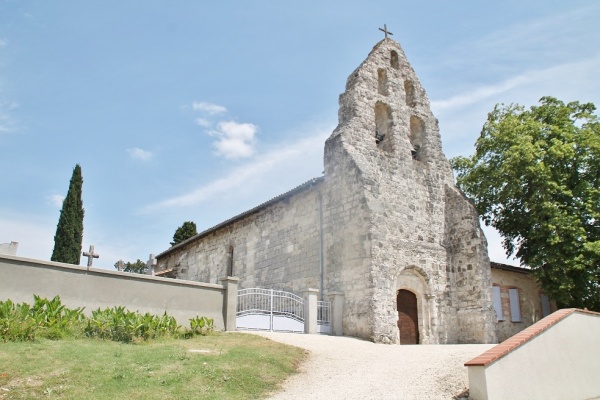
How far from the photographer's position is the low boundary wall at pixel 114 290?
1116 centimetres

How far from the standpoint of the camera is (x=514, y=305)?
21906 millimetres

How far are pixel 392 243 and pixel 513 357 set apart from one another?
8.09 m

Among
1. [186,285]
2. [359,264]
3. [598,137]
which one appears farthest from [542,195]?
[186,285]

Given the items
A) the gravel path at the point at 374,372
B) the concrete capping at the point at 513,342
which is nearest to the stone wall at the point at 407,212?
the gravel path at the point at 374,372

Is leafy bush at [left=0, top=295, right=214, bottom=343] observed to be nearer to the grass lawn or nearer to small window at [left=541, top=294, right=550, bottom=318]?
the grass lawn

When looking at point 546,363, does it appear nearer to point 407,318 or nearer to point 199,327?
point 407,318

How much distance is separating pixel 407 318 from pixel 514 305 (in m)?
7.73

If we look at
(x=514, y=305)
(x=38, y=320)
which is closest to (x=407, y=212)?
(x=514, y=305)

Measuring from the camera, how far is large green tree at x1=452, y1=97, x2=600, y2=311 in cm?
1897

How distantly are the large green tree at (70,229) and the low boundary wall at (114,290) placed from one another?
485 inches

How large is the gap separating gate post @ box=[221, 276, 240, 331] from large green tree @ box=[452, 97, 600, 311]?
42.0ft

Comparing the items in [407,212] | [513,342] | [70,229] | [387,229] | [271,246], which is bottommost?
[513,342]

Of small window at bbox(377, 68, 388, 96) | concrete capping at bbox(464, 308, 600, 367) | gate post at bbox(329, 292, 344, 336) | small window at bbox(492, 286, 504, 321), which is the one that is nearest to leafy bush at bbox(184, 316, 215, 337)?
gate post at bbox(329, 292, 344, 336)

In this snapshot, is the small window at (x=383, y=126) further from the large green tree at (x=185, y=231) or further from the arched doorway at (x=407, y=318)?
the large green tree at (x=185, y=231)
